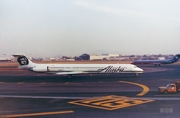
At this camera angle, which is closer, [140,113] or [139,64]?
[140,113]

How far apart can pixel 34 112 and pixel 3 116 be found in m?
2.33

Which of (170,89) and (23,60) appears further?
(23,60)

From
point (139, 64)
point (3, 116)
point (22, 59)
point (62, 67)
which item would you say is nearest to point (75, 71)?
Answer: point (62, 67)

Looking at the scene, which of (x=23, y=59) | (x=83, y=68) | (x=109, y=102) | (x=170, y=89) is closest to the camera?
(x=109, y=102)

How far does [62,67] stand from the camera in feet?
152

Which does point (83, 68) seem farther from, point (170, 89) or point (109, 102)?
point (109, 102)

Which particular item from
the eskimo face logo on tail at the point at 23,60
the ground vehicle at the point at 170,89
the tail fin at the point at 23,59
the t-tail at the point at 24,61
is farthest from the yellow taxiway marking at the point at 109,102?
the eskimo face logo on tail at the point at 23,60

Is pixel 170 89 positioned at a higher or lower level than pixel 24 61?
lower

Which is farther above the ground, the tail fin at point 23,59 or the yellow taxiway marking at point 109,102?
the tail fin at point 23,59

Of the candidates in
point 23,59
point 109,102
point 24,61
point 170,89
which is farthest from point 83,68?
point 109,102

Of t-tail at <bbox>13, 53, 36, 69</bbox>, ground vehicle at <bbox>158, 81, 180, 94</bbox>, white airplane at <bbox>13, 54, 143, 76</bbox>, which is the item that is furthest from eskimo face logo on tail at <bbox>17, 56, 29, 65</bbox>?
ground vehicle at <bbox>158, 81, 180, 94</bbox>

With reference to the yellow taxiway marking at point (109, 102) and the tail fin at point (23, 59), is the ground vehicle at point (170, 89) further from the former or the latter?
the tail fin at point (23, 59)

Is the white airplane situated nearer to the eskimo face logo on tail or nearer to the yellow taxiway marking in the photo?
the eskimo face logo on tail

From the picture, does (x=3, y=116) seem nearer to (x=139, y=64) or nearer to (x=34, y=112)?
(x=34, y=112)
